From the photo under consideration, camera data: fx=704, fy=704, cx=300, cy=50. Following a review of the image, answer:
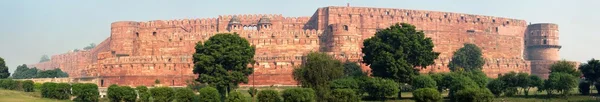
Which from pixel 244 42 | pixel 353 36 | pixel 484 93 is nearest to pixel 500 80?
pixel 484 93

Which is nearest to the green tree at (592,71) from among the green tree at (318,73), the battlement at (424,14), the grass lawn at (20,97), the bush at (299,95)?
the green tree at (318,73)

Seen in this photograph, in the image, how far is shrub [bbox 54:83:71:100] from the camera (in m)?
37.7

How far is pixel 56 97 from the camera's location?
3778 centimetres

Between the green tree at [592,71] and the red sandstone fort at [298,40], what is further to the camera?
the red sandstone fort at [298,40]

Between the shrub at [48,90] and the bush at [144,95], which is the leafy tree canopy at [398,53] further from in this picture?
the shrub at [48,90]

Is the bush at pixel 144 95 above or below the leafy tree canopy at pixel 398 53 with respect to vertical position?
below

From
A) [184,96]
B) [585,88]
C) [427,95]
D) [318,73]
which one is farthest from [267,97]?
[585,88]

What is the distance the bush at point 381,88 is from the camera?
123ft

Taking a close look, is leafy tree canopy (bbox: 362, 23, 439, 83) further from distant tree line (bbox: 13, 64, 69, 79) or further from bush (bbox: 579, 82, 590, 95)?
distant tree line (bbox: 13, 64, 69, 79)

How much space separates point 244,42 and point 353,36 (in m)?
19.6

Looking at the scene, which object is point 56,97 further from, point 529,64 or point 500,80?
point 529,64

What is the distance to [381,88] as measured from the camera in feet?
123

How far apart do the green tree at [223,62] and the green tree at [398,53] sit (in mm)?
7414

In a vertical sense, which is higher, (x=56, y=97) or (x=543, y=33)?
(x=543, y=33)
